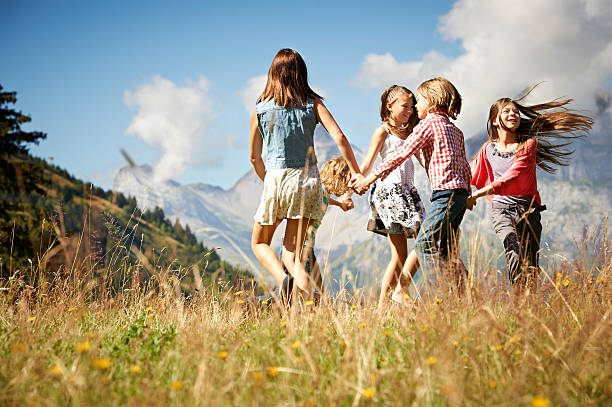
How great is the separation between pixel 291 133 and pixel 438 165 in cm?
130

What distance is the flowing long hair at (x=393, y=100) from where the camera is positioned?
15.7 ft

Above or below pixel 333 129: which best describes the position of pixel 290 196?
below

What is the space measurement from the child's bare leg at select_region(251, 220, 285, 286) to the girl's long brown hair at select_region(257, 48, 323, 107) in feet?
3.49

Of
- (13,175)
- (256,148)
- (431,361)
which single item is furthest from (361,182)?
(13,175)

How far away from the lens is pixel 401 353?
8.39 ft

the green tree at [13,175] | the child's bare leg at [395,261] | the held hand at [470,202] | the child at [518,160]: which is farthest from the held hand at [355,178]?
the green tree at [13,175]

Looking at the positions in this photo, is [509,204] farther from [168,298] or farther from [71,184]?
[71,184]

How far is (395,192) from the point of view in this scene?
4652 mm

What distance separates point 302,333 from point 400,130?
2.67 m

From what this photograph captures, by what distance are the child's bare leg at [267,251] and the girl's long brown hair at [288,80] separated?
107 centimetres

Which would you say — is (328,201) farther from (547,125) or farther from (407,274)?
(547,125)

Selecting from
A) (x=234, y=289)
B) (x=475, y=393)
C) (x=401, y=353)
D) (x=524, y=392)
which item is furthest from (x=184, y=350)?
(x=234, y=289)

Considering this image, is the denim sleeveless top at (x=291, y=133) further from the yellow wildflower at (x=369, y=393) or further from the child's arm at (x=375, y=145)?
the yellow wildflower at (x=369, y=393)

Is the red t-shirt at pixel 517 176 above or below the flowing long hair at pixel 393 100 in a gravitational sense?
below
